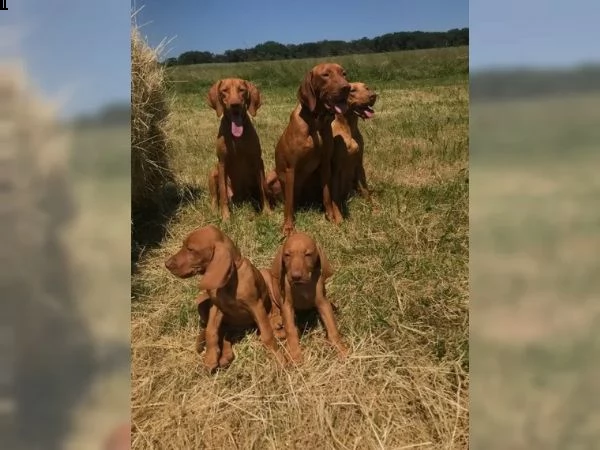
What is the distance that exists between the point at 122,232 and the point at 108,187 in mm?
182

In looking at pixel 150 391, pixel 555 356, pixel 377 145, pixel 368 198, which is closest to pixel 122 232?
pixel 150 391

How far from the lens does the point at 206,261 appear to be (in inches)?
85.4

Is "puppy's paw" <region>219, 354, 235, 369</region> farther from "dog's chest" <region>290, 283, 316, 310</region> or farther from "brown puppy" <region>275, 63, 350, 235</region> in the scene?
"brown puppy" <region>275, 63, 350, 235</region>

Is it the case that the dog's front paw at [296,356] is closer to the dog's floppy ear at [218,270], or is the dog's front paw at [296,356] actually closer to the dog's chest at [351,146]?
the dog's floppy ear at [218,270]

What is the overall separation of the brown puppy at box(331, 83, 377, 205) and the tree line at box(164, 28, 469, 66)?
0.35 metres

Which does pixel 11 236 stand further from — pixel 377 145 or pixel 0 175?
pixel 377 145

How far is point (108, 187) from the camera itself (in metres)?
2.30

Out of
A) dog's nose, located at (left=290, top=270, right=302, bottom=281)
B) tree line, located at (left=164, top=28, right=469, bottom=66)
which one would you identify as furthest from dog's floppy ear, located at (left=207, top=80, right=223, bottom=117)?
dog's nose, located at (left=290, top=270, right=302, bottom=281)

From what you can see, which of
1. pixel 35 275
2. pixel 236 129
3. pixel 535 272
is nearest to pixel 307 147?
pixel 236 129

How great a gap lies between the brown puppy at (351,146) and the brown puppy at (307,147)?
0.21ft

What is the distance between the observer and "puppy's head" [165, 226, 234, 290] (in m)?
2.15

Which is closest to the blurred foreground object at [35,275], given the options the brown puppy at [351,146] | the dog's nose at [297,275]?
the dog's nose at [297,275]

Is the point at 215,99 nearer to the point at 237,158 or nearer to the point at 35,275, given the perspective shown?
the point at 237,158

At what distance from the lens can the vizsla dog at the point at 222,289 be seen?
7.09ft
